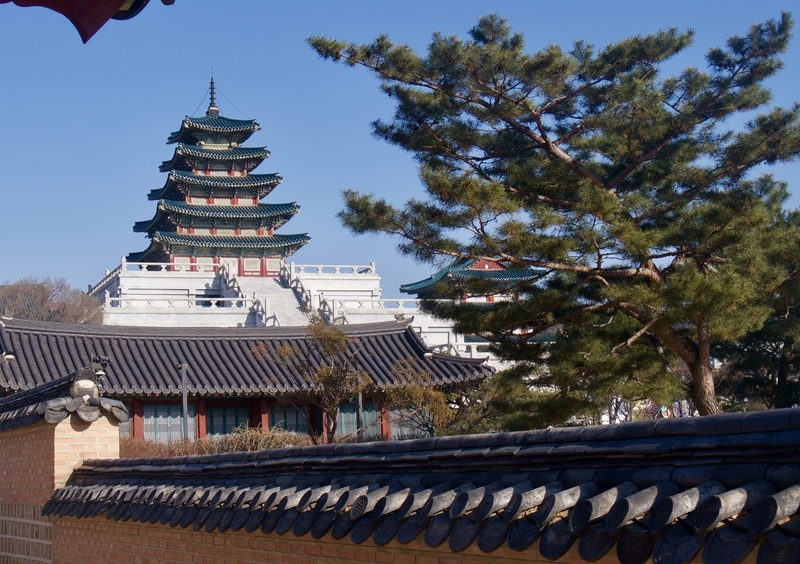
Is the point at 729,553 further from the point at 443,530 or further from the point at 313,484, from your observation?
the point at 313,484

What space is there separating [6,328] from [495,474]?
19105 mm

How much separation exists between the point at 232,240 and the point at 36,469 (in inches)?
1656

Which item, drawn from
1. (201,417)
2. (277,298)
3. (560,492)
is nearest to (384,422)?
(201,417)

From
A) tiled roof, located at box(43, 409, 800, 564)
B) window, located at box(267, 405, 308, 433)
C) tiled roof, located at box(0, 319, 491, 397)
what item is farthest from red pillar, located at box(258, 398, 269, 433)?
tiled roof, located at box(43, 409, 800, 564)

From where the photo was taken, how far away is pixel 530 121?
13.2m

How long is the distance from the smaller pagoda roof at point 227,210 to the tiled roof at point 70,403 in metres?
41.8

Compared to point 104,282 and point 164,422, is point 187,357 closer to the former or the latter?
point 164,422

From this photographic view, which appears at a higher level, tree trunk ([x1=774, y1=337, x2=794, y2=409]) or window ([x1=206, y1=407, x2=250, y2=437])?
tree trunk ([x1=774, y1=337, x2=794, y2=409])

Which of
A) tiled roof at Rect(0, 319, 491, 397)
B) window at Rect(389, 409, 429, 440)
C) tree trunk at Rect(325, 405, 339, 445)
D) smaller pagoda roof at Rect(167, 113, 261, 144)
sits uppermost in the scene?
smaller pagoda roof at Rect(167, 113, 261, 144)

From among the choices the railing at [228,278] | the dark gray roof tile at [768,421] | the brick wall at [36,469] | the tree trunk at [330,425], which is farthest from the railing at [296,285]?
the dark gray roof tile at [768,421]

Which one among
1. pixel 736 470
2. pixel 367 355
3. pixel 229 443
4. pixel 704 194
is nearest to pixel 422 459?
pixel 736 470

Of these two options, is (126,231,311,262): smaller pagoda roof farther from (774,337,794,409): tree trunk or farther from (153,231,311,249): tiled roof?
(774,337,794,409): tree trunk

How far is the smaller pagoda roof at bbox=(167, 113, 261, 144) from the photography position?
51.7 metres

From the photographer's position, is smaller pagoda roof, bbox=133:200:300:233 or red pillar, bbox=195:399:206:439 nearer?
red pillar, bbox=195:399:206:439
